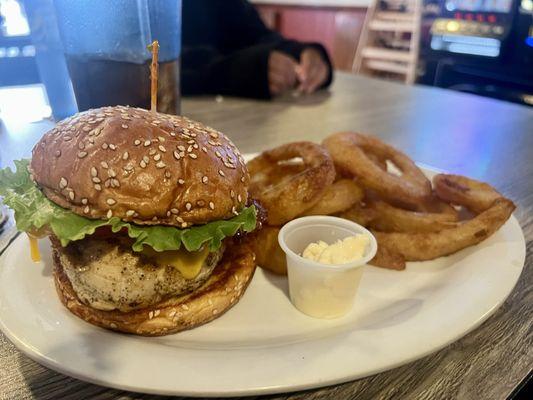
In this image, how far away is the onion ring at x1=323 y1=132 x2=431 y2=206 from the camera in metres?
1.46

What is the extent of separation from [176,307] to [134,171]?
0.34 metres

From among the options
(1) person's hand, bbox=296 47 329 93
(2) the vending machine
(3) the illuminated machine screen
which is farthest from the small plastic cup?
(3) the illuminated machine screen

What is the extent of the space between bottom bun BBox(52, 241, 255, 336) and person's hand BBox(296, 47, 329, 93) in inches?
99.1

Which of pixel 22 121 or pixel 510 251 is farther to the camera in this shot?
pixel 22 121

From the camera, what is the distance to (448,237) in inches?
54.2

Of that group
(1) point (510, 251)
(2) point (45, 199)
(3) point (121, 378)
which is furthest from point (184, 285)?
(1) point (510, 251)

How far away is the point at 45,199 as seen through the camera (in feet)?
3.54

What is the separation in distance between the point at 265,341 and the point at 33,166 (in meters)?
0.74

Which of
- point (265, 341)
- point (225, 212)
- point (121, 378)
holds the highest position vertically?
point (225, 212)

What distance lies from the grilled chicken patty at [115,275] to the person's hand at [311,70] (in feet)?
8.78

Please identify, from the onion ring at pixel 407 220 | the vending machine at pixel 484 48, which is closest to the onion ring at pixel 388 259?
the onion ring at pixel 407 220

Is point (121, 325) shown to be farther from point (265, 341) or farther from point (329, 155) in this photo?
point (329, 155)

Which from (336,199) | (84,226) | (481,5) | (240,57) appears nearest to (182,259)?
(84,226)

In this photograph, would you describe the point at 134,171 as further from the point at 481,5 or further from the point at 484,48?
the point at 481,5
